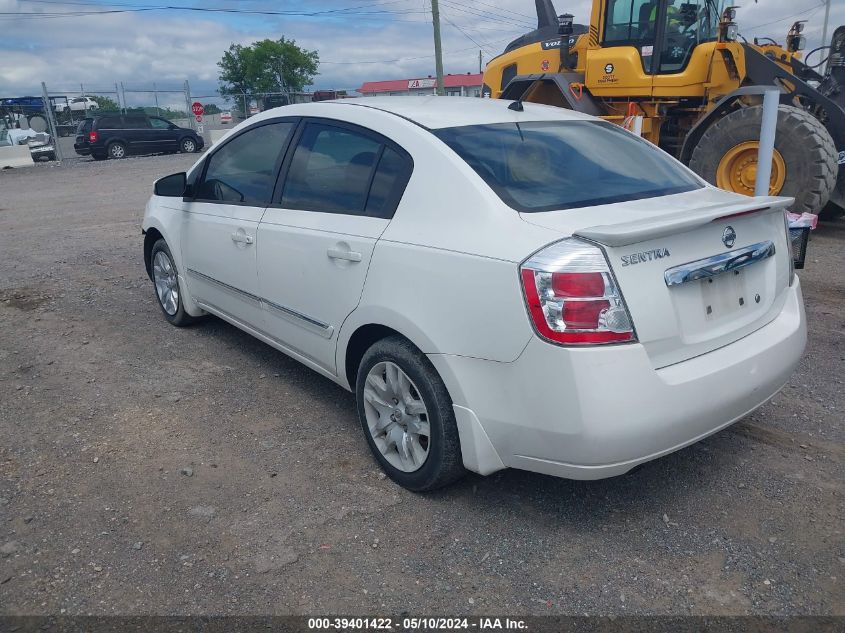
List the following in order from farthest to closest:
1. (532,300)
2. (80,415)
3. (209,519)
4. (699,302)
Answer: (80,415), (209,519), (699,302), (532,300)

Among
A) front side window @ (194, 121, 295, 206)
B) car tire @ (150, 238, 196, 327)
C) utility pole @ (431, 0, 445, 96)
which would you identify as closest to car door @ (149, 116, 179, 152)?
utility pole @ (431, 0, 445, 96)

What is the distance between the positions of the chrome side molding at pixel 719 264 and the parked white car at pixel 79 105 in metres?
30.0

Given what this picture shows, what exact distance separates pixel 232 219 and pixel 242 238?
208mm

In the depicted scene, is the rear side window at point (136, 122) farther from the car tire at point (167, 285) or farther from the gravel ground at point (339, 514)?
the gravel ground at point (339, 514)

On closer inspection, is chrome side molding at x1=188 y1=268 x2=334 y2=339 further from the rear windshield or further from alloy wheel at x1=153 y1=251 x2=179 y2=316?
the rear windshield

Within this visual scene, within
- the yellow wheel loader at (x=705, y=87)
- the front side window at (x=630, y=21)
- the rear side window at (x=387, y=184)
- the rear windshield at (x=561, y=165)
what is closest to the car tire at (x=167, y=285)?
the rear side window at (x=387, y=184)

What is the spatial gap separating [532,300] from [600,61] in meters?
7.72

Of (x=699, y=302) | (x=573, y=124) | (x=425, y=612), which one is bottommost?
(x=425, y=612)

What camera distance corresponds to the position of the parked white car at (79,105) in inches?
1088

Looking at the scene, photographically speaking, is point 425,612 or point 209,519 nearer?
point 425,612

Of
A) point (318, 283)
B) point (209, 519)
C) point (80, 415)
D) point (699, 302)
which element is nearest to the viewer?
point (699, 302)

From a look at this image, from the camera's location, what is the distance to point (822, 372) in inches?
163

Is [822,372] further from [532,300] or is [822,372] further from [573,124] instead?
[532,300]

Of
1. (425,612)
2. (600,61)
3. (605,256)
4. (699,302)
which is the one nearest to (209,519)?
(425,612)
